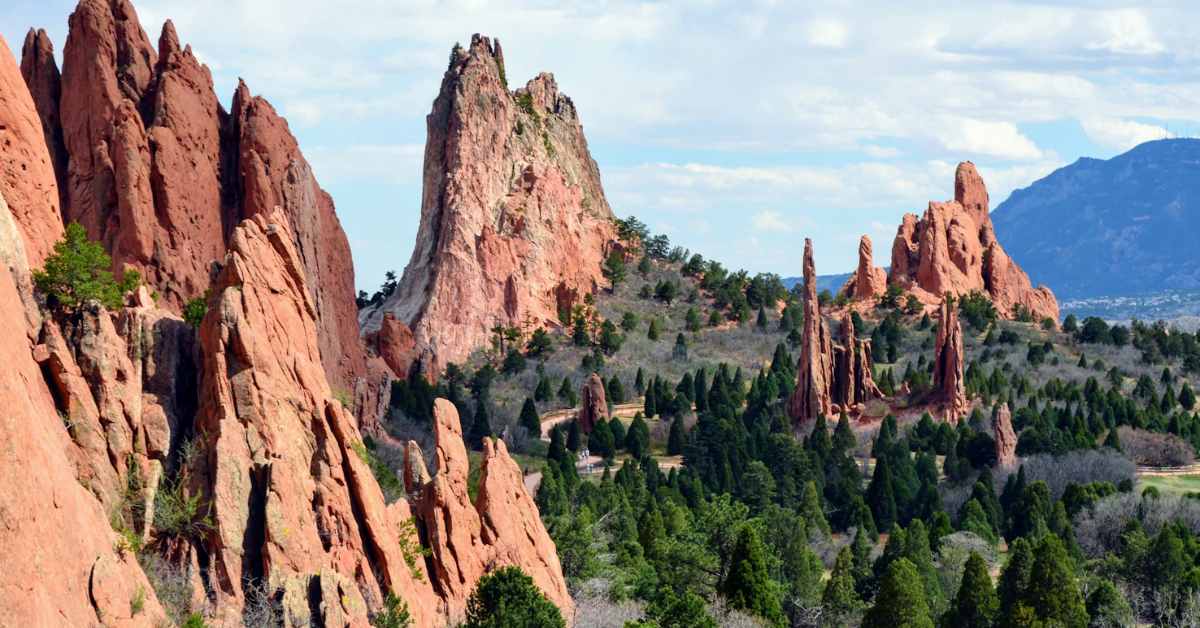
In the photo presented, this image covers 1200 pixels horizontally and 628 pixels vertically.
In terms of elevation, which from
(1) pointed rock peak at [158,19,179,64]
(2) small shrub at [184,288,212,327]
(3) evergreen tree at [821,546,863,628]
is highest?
(1) pointed rock peak at [158,19,179,64]

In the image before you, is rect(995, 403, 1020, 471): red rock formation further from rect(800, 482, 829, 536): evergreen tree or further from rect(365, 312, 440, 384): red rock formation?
rect(365, 312, 440, 384): red rock formation

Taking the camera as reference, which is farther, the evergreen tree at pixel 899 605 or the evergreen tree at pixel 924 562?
the evergreen tree at pixel 924 562

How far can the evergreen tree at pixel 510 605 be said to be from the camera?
33406mm

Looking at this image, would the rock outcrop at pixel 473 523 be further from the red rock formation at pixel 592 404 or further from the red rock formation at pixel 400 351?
the red rock formation at pixel 400 351

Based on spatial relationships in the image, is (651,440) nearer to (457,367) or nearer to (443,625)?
(457,367)

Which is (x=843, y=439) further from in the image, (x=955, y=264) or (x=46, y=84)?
(x=955, y=264)

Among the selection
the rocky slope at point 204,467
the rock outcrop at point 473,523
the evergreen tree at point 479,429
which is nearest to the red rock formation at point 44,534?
the rocky slope at point 204,467

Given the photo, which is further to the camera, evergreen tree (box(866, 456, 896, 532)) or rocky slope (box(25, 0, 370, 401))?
evergreen tree (box(866, 456, 896, 532))

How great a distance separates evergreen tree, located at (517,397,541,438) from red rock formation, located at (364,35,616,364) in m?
15.8

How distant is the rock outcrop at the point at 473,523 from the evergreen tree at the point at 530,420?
46268 millimetres

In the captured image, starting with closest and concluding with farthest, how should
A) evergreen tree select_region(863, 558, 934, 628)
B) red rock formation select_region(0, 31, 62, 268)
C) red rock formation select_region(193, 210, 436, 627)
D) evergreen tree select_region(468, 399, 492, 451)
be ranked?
1. red rock formation select_region(193, 210, 436, 627)
2. red rock formation select_region(0, 31, 62, 268)
3. evergreen tree select_region(863, 558, 934, 628)
4. evergreen tree select_region(468, 399, 492, 451)

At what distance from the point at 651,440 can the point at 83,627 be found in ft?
216

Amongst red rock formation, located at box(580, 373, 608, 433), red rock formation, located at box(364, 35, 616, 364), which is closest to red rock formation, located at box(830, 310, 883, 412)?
red rock formation, located at box(580, 373, 608, 433)

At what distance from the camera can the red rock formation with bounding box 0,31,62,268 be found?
105ft
